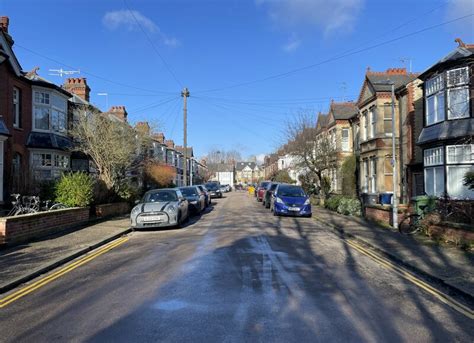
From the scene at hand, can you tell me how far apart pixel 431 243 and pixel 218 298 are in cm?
818

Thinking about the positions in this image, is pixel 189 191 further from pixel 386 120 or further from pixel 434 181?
pixel 386 120

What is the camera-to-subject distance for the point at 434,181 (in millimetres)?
19312

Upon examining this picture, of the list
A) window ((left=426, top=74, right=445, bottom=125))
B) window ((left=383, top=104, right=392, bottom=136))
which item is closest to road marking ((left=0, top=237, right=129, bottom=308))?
window ((left=426, top=74, right=445, bottom=125))

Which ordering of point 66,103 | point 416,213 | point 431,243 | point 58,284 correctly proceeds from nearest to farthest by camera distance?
point 58,284, point 431,243, point 416,213, point 66,103

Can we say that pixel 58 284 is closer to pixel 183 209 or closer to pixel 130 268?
pixel 130 268

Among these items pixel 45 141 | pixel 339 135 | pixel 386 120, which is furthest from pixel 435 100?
pixel 45 141

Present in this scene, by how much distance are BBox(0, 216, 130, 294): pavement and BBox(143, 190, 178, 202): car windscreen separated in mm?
1555

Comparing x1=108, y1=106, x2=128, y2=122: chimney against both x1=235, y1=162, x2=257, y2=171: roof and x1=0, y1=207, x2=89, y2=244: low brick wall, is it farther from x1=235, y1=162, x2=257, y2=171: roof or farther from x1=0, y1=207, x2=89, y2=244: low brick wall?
x1=235, y1=162, x2=257, y2=171: roof

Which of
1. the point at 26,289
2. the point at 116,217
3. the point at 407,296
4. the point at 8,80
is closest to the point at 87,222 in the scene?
the point at 116,217

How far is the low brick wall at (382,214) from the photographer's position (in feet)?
55.7

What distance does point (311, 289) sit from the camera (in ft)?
23.4

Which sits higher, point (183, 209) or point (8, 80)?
point (8, 80)

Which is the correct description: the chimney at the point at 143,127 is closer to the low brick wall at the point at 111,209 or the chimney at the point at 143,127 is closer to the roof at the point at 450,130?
the low brick wall at the point at 111,209

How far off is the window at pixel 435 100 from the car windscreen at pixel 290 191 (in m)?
6.89
